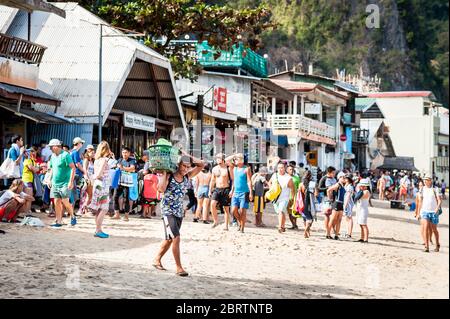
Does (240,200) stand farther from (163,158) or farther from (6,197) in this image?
(163,158)

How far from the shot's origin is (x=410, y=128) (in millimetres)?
59625

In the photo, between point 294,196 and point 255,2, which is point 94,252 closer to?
point 294,196

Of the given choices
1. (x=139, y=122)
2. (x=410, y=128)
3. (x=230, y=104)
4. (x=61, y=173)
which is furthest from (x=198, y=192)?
(x=410, y=128)

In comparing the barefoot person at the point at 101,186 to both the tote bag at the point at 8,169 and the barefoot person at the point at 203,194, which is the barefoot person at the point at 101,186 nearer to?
the tote bag at the point at 8,169

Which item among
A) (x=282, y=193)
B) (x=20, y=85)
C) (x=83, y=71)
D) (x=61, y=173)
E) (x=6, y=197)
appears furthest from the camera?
(x=83, y=71)

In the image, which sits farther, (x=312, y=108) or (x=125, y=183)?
(x=312, y=108)

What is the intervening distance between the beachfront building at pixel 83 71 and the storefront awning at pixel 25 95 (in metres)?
0.14

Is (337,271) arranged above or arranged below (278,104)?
below

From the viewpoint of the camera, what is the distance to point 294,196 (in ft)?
56.2

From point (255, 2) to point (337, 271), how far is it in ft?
62.8

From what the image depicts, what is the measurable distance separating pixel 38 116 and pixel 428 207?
855 centimetres

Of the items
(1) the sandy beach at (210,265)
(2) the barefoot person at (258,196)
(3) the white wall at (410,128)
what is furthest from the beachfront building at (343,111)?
(1) the sandy beach at (210,265)
